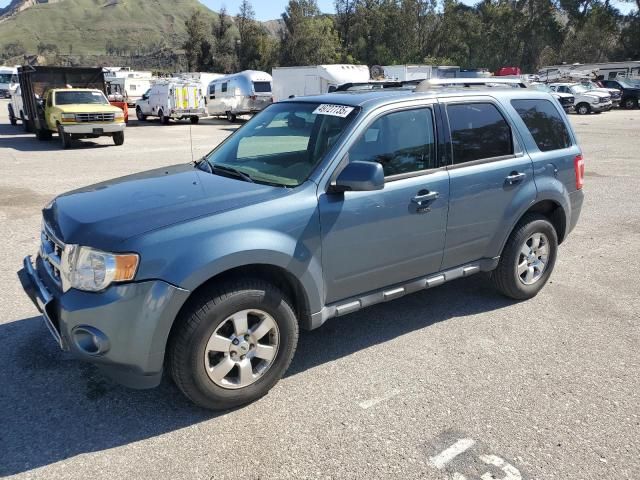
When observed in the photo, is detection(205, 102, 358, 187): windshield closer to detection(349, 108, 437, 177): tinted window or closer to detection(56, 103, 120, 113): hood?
detection(349, 108, 437, 177): tinted window

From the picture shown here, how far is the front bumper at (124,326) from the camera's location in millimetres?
2811

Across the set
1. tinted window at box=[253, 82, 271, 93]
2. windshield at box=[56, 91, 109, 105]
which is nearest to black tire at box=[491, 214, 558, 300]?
windshield at box=[56, 91, 109, 105]

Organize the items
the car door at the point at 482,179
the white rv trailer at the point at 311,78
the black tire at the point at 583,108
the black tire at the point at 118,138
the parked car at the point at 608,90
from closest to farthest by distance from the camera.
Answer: the car door at the point at 482,179
the black tire at the point at 118,138
the white rv trailer at the point at 311,78
the black tire at the point at 583,108
the parked car at the point at 608,90

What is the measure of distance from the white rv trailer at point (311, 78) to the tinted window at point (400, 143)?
69.1ft

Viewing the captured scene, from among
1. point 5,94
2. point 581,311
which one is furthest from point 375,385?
point 5,94

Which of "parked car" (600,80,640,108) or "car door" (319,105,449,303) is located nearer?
"car door" (319,105,449,303)

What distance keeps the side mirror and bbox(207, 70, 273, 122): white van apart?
24.9 meters

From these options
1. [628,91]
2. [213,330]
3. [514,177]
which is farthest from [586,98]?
[213,330]

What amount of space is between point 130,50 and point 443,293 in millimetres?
216360

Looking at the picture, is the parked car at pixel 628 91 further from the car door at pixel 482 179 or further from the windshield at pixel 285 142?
the windshield at pixel 285 142

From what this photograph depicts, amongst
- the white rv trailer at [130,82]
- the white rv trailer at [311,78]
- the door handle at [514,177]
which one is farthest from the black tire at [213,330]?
the white rv trailer at [130,82]

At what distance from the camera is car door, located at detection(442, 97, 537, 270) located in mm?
4113

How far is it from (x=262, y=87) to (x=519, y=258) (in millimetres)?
25504

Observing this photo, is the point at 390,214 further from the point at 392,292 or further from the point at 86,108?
the point at 86,108
